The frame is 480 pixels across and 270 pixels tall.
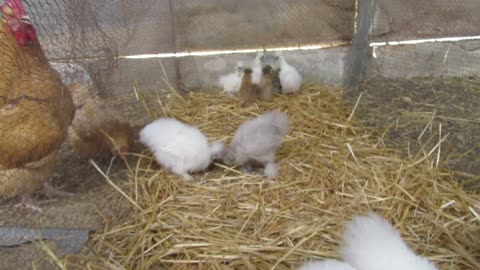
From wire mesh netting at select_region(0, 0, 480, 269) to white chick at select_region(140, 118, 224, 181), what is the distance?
0.70ft

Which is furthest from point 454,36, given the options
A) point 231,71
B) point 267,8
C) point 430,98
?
point 231,71

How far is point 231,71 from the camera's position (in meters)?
3.31

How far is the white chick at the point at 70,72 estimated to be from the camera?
193cm

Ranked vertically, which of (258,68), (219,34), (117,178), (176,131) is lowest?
(117,178)

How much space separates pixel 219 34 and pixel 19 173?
172 cm

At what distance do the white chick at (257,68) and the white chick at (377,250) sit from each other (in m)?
1.66

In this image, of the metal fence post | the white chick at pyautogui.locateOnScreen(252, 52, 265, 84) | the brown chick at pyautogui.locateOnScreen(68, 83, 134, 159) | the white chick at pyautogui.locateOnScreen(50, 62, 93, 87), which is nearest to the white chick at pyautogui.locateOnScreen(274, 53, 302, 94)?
the white chick at pyautogui.locateOnScreen(252, 52, 265, 84)

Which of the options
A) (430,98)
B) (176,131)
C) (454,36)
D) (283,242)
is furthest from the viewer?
(454,36)

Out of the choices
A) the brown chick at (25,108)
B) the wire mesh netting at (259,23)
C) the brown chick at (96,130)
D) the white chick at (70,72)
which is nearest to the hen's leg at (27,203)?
the brown chick at (25,108)

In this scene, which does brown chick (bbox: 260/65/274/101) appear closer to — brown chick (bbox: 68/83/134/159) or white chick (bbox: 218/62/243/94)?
white chick (bbox: 218/62/243/94)

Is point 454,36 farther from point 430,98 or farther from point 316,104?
point 316,104

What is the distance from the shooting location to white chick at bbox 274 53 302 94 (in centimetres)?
306

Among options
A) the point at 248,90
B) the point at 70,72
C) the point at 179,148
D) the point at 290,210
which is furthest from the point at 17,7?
the point at 248,90

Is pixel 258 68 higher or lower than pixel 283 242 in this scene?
higher
